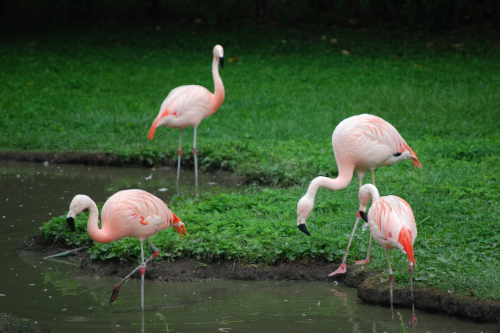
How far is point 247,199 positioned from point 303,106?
5.13 meters

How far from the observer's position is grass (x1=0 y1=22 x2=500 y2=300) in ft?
18.0

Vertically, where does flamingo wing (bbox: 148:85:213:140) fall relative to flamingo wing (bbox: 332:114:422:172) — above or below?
above

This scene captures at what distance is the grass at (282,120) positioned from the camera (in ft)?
18.0

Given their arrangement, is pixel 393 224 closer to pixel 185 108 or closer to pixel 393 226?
pixel 393 226

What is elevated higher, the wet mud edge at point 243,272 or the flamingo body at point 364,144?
the flamingo body at point 364,144

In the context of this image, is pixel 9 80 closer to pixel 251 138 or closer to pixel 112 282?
pixel 251 138

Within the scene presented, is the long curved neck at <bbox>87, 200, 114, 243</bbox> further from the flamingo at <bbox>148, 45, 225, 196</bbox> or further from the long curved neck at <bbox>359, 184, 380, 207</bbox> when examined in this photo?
the flamingo at <bbox>148, 45, 225, 196</bbox>

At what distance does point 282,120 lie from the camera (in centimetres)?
1062

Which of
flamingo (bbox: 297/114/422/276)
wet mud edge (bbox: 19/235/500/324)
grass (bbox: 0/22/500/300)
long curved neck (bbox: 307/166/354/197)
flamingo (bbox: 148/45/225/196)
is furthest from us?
flamingo (bbox: 148/45/225/196)

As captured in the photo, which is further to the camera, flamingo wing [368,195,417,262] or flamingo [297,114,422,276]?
flamingo [297,114,422,276]

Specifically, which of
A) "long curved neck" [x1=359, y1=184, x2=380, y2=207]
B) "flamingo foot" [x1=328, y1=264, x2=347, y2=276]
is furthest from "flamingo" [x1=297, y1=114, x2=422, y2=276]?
"flamingo foot" [x1=328, y1=264, x2=347, y2=276]

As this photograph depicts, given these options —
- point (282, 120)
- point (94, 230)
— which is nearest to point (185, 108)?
point (282, 120)

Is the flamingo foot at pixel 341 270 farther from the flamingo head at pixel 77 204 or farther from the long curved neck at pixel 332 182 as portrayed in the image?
the flamingo head at pixel 77 204

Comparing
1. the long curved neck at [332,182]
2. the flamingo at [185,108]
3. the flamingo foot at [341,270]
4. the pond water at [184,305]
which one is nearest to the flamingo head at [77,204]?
the pond water at [184,305]
